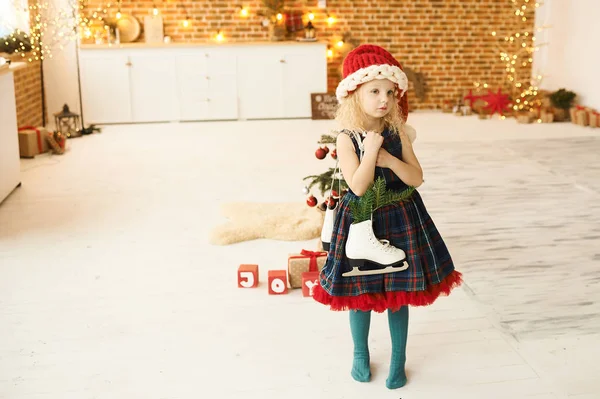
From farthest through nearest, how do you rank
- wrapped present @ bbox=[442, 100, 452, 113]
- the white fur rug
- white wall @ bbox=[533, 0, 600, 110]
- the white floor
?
wrapped present @ bbox=[442, 100, 452, 113], white wall @ bbox=[533, 0, 600, 110], the white fur rug, the white floor

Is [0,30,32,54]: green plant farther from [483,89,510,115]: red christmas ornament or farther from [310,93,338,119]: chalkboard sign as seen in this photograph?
[483,89,510,115]: red christmas ornament

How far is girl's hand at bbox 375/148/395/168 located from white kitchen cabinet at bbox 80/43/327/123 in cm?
659

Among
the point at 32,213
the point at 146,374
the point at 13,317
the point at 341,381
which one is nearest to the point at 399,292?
the point at 341,381

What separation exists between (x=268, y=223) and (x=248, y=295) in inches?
41.6

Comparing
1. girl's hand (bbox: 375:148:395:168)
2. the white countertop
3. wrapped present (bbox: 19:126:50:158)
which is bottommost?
wrapped present (bbox: 19:126:50:158)

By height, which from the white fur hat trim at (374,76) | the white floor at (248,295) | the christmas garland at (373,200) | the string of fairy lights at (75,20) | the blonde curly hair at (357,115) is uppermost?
the string of fairy lights at (75,20)

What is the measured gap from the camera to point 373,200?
2.46 meters

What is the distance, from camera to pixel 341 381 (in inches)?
106

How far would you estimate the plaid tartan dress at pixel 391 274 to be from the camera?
2.50m

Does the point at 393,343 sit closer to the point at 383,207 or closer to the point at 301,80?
the point at 383,207

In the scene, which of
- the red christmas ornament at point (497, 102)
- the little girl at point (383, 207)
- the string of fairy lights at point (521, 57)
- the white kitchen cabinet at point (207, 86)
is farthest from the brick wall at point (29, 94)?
the little girl at point (383, 207)

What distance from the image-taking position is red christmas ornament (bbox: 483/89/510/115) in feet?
29.4

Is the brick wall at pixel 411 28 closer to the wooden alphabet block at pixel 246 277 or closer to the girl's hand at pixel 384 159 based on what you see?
the wooden alphabet block at pixel 246 277

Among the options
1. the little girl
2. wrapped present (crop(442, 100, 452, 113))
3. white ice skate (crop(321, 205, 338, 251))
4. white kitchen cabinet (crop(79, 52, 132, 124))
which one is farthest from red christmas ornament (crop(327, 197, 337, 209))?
wrapped present (crop(442, 100, 452, 113))
